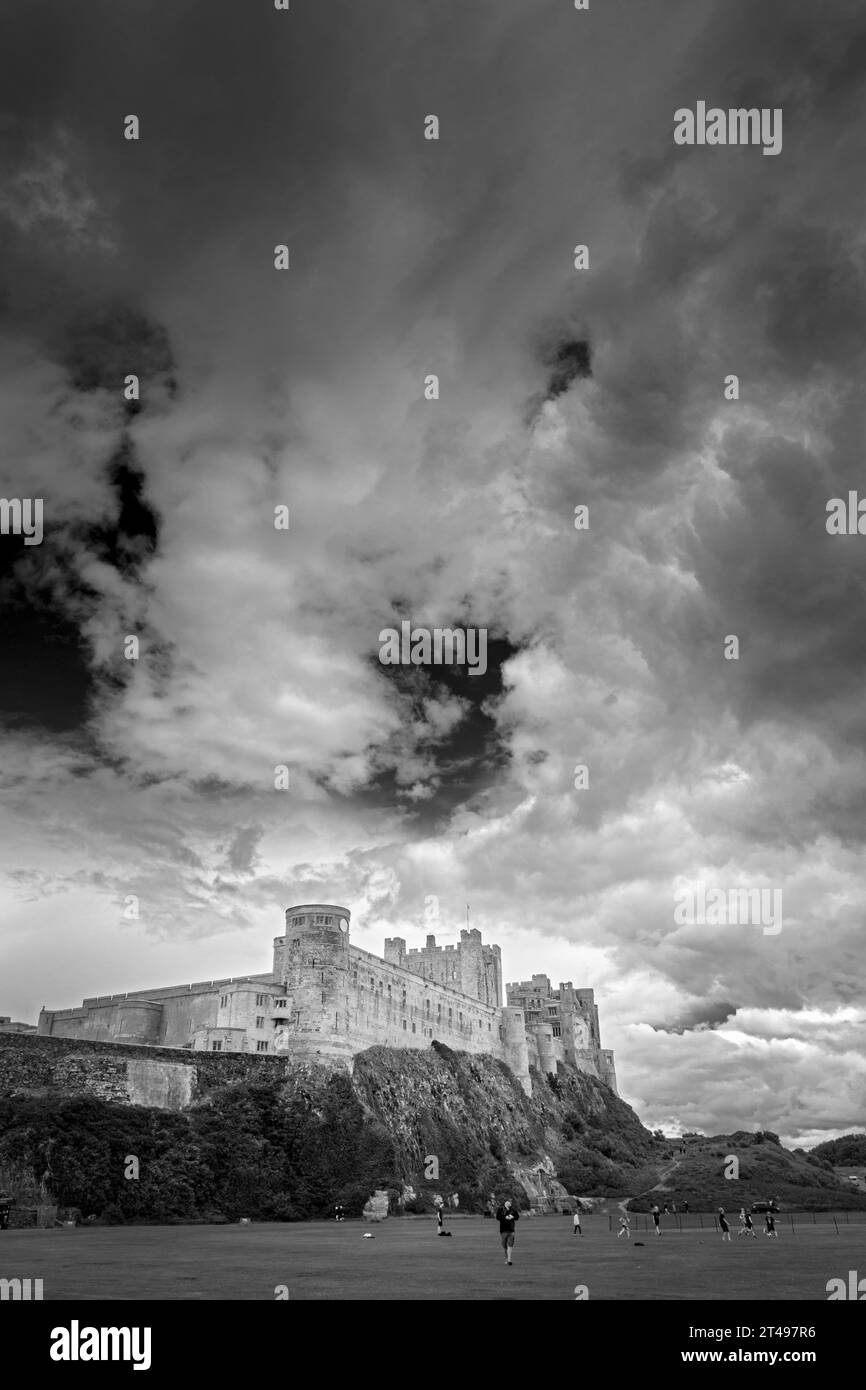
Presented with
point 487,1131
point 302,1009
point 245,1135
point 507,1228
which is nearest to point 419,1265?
point 507,1228

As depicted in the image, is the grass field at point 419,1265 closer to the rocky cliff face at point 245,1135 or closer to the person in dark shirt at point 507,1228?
the person in dark shirt at point 507,1228

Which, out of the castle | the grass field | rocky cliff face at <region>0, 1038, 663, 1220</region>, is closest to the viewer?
the grass field

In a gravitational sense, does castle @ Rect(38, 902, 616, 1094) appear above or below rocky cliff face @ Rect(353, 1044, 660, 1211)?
above

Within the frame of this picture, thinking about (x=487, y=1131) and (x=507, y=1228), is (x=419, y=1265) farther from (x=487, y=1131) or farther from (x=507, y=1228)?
(x=487, y=1131)

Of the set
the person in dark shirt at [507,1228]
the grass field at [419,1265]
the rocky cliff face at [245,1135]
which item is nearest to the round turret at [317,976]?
the rocky cliff face at [245,1135]

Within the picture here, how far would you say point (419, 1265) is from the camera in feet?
88.9

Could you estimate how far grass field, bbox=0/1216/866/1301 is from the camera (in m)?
20.1

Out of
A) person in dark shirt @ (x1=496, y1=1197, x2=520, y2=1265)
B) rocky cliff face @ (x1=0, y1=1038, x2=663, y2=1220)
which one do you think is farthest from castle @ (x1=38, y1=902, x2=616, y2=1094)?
person in dark shirt @ (x1=496, y1=1197, x2=520, y2=1265)

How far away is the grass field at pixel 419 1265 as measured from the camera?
2012 cm

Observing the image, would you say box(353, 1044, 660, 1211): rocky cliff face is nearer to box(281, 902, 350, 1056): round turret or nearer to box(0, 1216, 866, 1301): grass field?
box(281, 902, 350, 1056): round turret

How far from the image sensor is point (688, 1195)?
79.7 m
